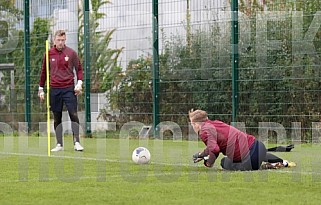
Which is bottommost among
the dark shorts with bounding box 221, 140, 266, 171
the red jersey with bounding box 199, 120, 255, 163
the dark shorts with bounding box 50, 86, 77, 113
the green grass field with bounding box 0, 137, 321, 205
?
the green grass field with bounding box 0, 137, 321, 205

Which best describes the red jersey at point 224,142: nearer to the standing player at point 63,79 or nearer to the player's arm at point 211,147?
the player's arm at point 211,147

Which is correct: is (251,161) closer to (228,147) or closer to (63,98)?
(228,147)

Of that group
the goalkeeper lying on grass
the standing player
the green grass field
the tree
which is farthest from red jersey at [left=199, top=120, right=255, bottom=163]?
the tree

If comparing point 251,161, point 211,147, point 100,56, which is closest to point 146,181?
point 211,147

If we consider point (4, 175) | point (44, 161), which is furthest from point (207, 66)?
point (4, 175)

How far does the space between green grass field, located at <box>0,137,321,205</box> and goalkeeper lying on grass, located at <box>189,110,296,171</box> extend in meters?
0.19

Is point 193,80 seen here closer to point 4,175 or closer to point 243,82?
point 243,82

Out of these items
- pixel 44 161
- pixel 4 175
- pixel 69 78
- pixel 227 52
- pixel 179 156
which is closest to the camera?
pixel 4 175

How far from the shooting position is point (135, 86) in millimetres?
16969

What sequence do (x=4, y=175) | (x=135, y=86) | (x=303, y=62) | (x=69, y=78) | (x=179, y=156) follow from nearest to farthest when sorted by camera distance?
(x=4, y=175) → (x=179, y=156) → (x=69, y=78) → (x=303, y=62) → (x=135, y=86)

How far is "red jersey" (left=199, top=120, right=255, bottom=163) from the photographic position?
339 inches

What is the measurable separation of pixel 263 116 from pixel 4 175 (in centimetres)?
731

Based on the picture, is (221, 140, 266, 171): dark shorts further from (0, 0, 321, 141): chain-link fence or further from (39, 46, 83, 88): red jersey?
(0, 0, 321, 141): chain-link fence

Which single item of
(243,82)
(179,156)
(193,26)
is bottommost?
(179,156)
